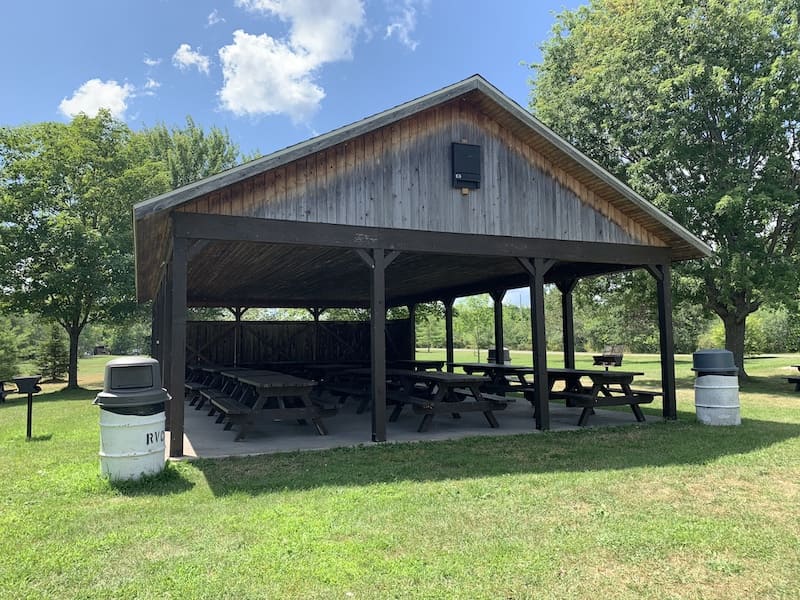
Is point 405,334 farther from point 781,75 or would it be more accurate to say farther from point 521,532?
point 521,532

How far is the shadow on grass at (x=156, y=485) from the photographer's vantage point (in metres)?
5.04

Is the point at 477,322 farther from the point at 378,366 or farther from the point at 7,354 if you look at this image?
the point at 378,366

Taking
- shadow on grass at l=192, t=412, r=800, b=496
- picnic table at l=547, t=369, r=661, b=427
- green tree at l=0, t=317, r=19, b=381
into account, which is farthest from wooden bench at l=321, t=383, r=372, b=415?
green tree at l=0, t=317, r=19, b=381

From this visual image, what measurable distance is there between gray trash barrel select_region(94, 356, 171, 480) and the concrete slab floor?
112 centimetres

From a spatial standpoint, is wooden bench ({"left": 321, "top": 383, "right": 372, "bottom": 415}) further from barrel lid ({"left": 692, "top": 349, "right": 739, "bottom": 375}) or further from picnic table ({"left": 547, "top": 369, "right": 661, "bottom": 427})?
barrel lid ({"left": 692, "top": 349, "right": 739, "bottom": 375})

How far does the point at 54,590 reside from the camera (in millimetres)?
3098

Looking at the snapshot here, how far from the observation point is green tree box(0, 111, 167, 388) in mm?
18047

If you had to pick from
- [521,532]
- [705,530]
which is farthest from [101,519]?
[705,530]

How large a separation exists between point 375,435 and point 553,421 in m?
3.59

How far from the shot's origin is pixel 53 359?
994 inches

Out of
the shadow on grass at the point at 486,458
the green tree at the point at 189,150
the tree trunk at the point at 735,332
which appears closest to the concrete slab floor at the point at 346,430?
the shadow on grass at the point at 486,458

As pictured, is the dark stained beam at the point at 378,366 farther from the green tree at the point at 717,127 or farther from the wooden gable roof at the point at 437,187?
the green tree at the point at 717,127

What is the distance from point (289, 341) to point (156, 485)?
12.4 metres

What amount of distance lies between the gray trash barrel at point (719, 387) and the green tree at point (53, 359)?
2553 centimetres
